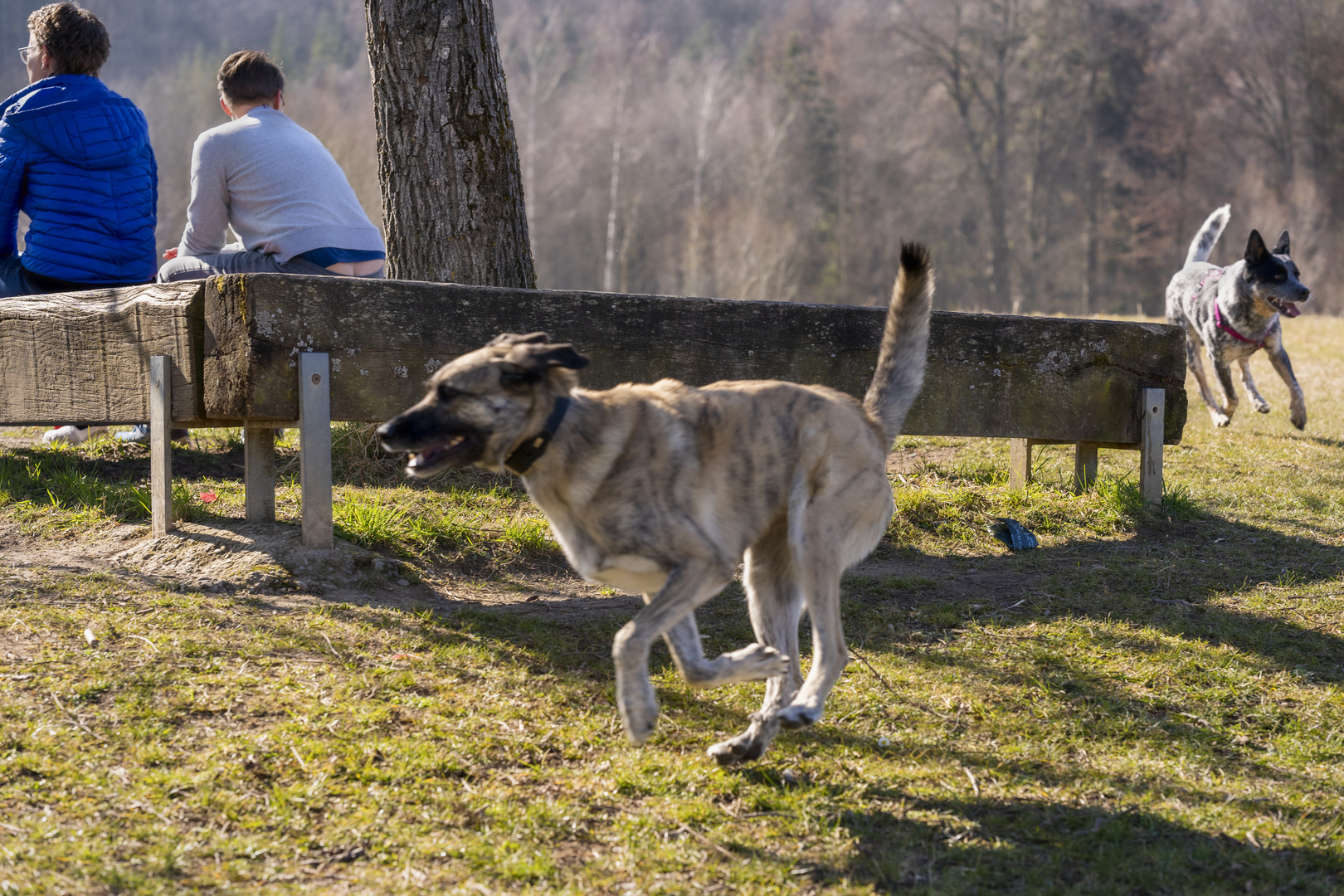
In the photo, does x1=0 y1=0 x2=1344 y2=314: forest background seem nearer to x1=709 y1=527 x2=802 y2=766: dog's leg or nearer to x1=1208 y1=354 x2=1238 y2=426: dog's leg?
x1=1208 y1=354 x2=1238 y2=426: dog's leg

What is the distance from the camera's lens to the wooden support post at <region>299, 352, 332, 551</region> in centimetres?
457

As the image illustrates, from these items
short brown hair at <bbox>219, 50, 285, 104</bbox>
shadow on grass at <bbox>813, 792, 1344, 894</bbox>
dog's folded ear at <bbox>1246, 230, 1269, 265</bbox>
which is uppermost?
short brown hair at <bbox>219, 50, 285, 104</bbox>

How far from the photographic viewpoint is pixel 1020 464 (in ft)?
22.3

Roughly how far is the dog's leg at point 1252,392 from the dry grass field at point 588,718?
4.12m

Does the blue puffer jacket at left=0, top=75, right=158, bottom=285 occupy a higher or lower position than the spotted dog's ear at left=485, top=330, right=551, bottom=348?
higher

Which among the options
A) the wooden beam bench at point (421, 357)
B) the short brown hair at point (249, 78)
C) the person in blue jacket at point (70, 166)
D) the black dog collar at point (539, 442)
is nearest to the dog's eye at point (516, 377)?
the black dog collar at point (539, 442)

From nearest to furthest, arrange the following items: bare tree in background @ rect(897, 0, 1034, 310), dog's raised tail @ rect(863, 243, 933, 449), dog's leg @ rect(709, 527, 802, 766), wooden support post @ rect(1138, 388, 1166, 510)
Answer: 1. dog's leg @ rect(709, 527, 802, 766)
2. dog's raised tail @ rect(863, 243, 933, 449)
3. wooden support post @ rect(1138, 388, 1166, 510)
4. bare tree in background @ rect(897, 0, 1034, 310)

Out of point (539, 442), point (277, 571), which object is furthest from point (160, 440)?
point (539, 442)

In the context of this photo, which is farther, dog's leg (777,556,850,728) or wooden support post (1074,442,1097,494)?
wooden support post (1074,442,1097,494)

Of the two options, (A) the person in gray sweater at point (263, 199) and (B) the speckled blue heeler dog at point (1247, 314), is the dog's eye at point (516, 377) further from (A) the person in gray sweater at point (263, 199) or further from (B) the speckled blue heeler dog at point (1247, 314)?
(B) the speckled blue heeler dog at point (1247, 314)

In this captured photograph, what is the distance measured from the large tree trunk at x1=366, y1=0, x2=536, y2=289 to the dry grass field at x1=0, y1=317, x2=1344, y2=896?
1.44 m

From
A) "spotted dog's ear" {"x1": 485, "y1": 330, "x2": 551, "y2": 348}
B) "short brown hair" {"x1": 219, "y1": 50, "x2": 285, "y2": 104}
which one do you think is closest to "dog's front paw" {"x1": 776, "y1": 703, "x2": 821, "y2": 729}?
"spotted dog's ear" {"x1": 485, "y1": 330, "x2": 551, "y2": 348}

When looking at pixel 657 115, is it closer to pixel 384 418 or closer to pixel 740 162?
pixel 740 162

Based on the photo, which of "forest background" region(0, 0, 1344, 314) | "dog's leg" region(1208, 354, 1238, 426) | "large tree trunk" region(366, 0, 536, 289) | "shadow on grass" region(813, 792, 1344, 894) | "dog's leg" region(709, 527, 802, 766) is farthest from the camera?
"forest background" region(0, 0, 1344, 314)
